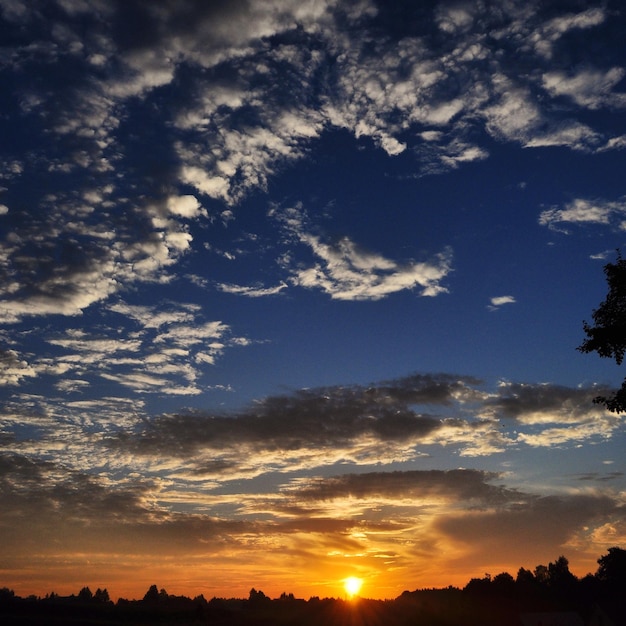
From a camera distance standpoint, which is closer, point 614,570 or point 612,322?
point 612,322

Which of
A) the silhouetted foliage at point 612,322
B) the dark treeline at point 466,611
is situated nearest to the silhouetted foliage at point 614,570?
the dark treeline at point 466,611

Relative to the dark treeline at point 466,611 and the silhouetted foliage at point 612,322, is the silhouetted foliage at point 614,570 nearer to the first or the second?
the dark treeline at point 466,611

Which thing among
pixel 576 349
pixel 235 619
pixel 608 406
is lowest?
pixel 235 619

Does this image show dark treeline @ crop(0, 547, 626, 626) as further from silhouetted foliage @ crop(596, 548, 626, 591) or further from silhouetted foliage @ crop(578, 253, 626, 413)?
silhouetted foliage @ crop(578, 253, 626, 413)

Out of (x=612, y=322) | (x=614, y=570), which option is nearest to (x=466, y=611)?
(x=614, y=570)

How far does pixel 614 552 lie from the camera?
13200 cm

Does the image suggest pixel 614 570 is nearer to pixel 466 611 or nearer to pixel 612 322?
pixel 466 611

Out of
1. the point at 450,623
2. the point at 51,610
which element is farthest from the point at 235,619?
the point at 450,623

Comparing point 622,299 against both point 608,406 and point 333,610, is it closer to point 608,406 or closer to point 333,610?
point 608,406

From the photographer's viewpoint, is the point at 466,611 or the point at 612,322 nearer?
the point at 612,322

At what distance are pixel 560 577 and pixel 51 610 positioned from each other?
151m

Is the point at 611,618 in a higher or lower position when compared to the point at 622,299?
lower

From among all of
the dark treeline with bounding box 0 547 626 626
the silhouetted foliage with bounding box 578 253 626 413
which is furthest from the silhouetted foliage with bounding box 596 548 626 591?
the silhouetted foliage with bounding box 578 253 626 413

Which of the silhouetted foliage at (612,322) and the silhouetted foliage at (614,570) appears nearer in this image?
the silhouetted foliage at (612,322)
